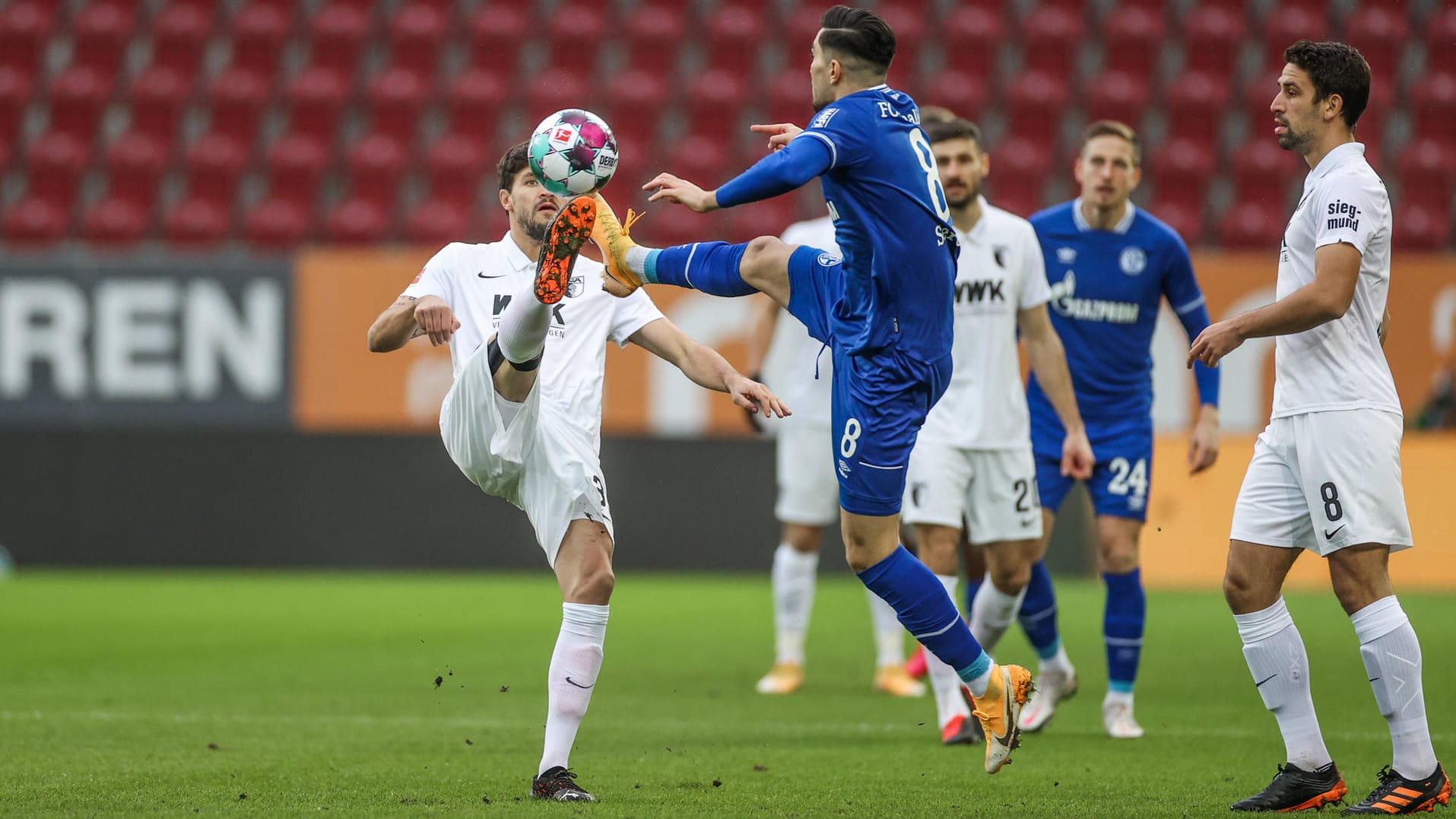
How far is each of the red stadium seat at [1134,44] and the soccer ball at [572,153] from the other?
12.8m

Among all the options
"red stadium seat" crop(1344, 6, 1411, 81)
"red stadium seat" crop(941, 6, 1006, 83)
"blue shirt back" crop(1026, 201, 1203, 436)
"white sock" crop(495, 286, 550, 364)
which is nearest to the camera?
"white sock" crop(495, 286, 550, 364)

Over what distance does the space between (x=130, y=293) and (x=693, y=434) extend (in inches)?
181

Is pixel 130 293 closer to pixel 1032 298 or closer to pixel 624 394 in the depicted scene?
pixel 624 394

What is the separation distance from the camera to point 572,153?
4703mm

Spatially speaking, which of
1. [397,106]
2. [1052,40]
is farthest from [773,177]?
[1052,40]

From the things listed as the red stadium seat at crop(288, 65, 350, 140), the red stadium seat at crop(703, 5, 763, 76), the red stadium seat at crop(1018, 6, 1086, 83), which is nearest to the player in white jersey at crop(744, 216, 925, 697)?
the red stadium seat at crop(703, 5, 763, 76)

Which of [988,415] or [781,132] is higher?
[781,132]

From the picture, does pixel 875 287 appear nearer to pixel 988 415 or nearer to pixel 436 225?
pixel 988 415

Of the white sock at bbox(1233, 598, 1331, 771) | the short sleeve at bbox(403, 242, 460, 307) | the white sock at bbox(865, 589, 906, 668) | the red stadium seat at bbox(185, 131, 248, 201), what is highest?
the red stadium seat at bbox(185, 131, 248, 201)

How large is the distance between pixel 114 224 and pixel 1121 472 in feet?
37.7

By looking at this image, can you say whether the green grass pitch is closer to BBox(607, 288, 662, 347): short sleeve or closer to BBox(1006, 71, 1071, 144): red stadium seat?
BBox(607, 288, 662, 347): short sleeve

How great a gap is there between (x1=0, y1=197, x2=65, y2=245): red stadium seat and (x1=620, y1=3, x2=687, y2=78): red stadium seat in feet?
19.0

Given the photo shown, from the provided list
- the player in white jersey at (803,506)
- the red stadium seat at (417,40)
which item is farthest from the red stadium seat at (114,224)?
the player in white jersey at (803,506)

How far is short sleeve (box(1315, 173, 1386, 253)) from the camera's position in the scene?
4551 mm
